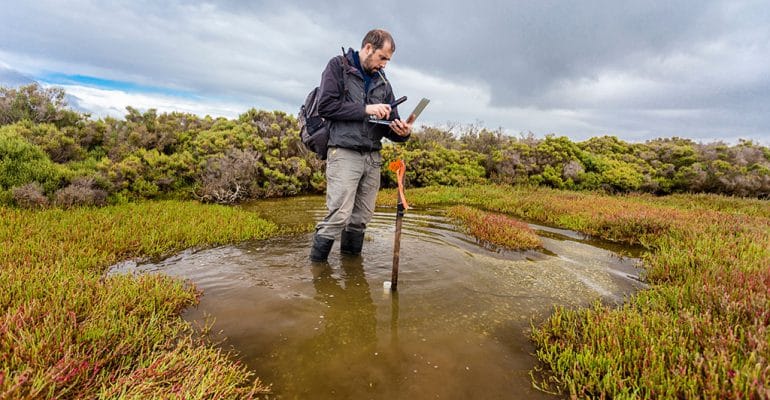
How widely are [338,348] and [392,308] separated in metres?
1.02

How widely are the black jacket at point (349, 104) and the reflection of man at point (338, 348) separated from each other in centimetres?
198

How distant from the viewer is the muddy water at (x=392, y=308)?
9.59 ft

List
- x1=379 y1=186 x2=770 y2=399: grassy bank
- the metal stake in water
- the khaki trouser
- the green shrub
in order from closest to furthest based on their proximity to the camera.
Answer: x1=379 y1=186 x2=770 y2=399: grassy bank, the metal stake in water, the khaki trouser, the green shrub

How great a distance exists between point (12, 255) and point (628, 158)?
2502 centimetres

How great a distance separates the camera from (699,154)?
1962 cm

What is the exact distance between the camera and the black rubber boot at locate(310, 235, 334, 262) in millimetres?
5379

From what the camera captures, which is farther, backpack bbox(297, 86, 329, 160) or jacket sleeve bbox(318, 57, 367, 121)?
backpack bbox(297, 86, 329, 160)

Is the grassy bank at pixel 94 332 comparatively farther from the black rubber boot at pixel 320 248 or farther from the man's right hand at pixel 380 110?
the man's right hand at pixel 380 110

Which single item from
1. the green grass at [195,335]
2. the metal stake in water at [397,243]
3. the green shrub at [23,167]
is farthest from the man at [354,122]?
the green shrub at [23,167]

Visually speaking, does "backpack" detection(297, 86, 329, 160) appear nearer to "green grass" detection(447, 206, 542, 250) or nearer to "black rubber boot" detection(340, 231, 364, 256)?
"black rubber boot" detection(340, 231, 364, 256)

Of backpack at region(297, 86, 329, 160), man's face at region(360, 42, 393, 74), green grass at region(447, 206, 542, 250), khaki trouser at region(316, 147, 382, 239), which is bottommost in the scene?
green grass at region(447, 206, 542, 250)

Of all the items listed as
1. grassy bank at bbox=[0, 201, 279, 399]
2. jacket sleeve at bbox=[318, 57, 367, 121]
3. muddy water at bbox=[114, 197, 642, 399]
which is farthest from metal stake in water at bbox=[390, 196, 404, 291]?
grassy bank at bbox=[0, 201, 279, 399]

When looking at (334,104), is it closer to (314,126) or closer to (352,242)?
(314,126)

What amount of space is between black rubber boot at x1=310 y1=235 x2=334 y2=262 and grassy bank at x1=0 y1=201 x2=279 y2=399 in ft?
5.90
